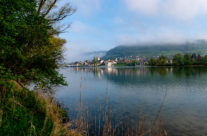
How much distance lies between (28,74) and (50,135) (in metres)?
5.96

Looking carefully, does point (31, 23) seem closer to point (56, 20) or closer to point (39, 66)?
point (39, 66)

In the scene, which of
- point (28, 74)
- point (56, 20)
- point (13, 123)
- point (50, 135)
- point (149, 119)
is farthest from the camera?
point (56, 20)

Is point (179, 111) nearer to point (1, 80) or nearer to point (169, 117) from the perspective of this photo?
point (169, 117)

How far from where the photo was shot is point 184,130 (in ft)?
33.4

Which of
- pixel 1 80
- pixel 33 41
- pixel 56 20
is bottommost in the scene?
pixel 1 80

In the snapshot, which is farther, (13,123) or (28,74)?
(28,74)

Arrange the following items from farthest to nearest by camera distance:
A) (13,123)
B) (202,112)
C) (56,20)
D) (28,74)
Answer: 1. (56,20)
2. (202,112)
3. (28,74)
4. (13,123)

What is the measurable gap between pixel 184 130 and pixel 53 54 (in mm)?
11963

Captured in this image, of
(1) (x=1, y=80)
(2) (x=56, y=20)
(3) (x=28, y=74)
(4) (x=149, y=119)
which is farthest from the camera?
(2) (x=56, y=20)

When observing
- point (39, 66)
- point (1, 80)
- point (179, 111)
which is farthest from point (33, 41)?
point (179, 111)

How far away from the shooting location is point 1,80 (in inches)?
286

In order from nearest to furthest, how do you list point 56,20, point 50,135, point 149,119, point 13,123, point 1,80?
1. point 50,135
2. point 13,123
3. point 1,80
4. point 149,119
5. point 56,20

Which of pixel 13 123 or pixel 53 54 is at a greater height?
pixel 53 54

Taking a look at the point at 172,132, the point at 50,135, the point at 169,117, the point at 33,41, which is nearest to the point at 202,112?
the point at 169,117
